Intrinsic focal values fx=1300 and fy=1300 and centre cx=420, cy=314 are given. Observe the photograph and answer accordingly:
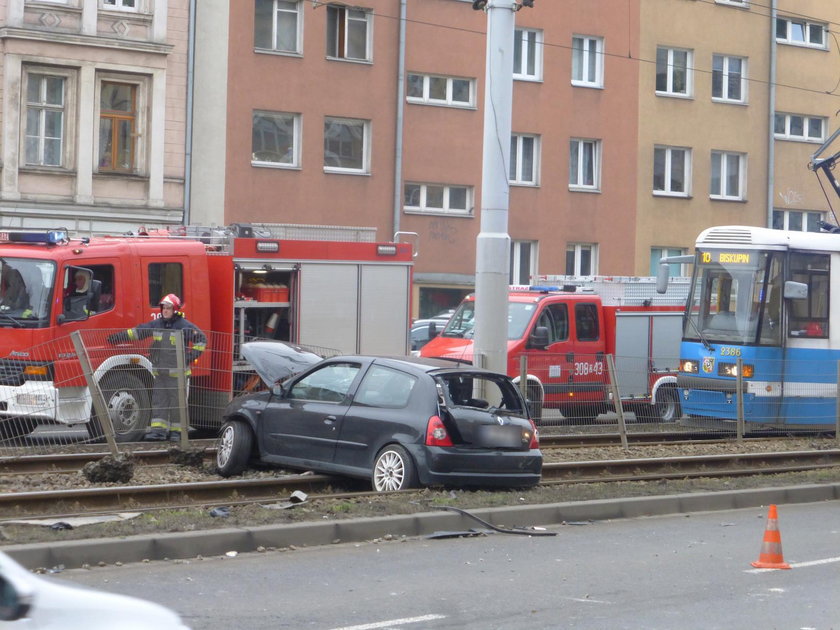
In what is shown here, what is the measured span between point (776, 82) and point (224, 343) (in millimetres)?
29046

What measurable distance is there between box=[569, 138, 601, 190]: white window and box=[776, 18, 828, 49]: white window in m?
8.31

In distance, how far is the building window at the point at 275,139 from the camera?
3278cm

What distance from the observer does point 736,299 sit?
20.8 m

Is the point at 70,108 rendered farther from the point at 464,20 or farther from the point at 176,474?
the point at 176,474

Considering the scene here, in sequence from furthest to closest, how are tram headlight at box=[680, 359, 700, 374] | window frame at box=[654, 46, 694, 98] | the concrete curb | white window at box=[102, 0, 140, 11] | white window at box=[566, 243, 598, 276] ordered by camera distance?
window frame at box=[654, 46, 694, 98], white window at box=[566, 243, 598, 276], white window at box=[102, 0, 140, 11], tram headlight at box=[680, 359, 700, 374], the concrete curb

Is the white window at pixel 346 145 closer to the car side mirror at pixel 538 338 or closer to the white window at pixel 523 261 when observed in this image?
the white window at pixel 523 261

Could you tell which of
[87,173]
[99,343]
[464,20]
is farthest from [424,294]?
[99,343]

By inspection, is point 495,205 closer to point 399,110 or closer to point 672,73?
point 399,110

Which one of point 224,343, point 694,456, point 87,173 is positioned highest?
point 87,173

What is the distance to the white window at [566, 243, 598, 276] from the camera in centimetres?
3847

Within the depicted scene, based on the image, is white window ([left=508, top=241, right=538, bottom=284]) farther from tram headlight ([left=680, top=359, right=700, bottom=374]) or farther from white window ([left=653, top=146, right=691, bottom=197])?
tram headlight ([left=680, top=359, right=700, bottom=374])

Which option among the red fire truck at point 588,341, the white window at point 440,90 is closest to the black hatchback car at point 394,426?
the red fire truck at point 588,341

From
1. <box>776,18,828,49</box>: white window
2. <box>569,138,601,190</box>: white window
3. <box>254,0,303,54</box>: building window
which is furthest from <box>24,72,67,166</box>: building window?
<box>776,18,828,49</box>: white window

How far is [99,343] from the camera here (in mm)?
15180
